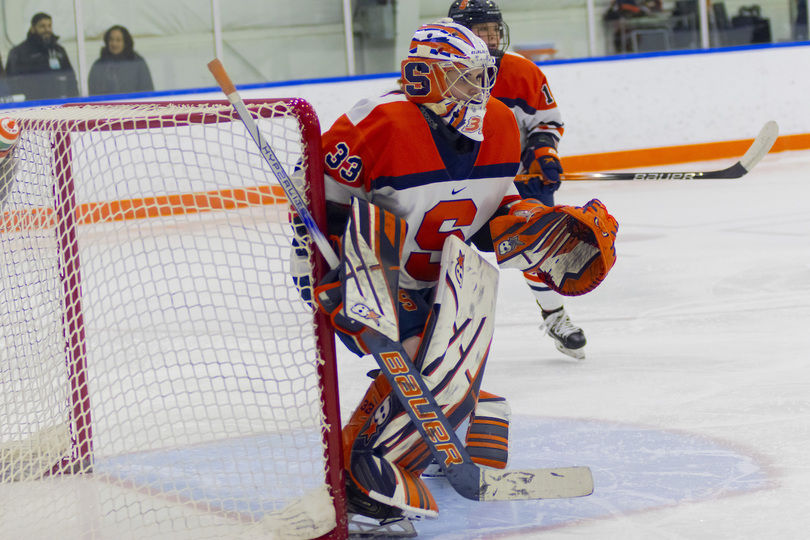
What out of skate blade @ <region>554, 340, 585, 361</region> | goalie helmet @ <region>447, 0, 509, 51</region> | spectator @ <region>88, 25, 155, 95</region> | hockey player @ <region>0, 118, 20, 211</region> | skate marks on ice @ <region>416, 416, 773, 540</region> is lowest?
skate marks on ice @ <region>416, 416, 773, 540</region>

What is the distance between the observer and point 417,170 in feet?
5.58

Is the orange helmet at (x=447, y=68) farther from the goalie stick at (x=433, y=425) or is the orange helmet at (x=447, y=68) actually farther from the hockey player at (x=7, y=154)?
the hockey player at (x=7, y=154)

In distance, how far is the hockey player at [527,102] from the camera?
266cm

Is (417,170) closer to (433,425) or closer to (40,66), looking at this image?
(433,425)

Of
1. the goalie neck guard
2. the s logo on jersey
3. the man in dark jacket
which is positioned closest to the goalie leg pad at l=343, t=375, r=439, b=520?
the s logo on jersey

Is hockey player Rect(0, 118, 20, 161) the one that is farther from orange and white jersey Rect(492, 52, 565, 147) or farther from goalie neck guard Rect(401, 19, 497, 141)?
orange and white jersey Rect(492, 52, 565, 147)

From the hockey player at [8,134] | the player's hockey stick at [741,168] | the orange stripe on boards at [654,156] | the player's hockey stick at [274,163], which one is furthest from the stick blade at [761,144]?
the orange stripe on boards at [654,156]

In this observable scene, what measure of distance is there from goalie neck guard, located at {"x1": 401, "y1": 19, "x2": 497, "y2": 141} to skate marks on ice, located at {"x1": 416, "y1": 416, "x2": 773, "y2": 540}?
69 cm

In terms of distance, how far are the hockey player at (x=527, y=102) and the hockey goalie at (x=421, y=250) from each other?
34.5 inches

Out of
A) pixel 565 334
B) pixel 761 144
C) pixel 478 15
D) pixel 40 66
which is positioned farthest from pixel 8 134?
pixel 40 66

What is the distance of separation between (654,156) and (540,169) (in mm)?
5340

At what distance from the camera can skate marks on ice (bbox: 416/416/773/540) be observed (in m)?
1.78

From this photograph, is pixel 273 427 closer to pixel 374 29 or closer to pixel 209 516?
pixel 209 516

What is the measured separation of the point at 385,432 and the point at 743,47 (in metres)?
7.21
